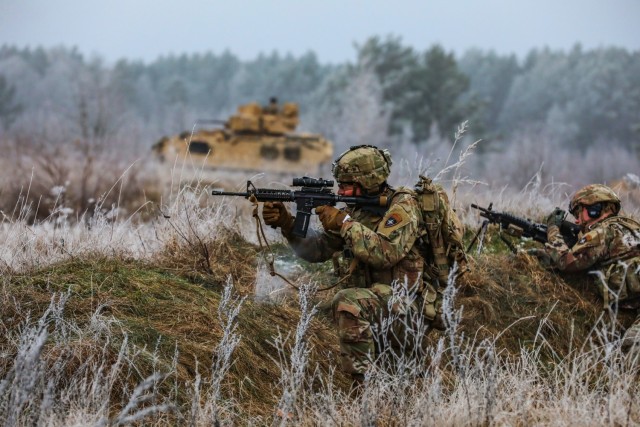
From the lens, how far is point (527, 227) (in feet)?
23.1

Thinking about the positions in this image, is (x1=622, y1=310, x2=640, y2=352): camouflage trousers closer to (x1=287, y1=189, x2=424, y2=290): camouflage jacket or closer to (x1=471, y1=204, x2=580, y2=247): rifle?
(x1=471, y1=204, x2=580, y2=247): rifle

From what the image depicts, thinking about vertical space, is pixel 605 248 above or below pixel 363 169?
below

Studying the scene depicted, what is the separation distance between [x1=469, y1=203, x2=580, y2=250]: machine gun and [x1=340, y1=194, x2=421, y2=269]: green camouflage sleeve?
6.46 feet

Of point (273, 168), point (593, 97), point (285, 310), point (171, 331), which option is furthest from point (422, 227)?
point (593, 97)

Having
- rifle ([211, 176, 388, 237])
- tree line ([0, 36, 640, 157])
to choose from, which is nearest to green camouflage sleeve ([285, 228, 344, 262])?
rifle ([211, 176, 388, 237])

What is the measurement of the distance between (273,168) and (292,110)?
2.05 m

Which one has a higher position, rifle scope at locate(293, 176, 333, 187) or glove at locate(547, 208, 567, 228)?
rifle scope at locate(293, 176, 333, 187)

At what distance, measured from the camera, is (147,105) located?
89.5 metres

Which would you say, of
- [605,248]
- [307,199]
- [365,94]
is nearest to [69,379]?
[307,199]

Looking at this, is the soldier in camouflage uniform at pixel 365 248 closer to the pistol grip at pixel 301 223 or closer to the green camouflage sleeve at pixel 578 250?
the pistol grip at pixel 301 223

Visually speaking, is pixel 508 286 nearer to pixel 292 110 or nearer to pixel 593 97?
pixel 292 110

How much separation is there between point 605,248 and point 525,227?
0.87 metres

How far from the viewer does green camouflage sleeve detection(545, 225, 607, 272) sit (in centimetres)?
635

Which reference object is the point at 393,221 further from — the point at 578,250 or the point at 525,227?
the point at 525,227
